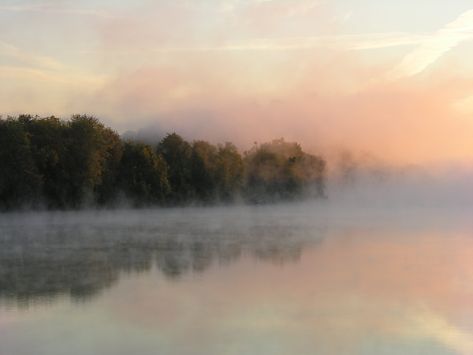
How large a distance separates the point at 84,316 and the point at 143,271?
5684mm

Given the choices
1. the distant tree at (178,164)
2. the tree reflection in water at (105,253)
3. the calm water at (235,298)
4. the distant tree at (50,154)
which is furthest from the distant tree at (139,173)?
the calm water at (235,298)

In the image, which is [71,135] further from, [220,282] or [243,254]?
[220,282]

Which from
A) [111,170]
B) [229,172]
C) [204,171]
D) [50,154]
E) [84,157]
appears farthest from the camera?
[229,172]

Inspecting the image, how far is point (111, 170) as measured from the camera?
55250 mm

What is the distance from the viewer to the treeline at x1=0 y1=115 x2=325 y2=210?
44531mm

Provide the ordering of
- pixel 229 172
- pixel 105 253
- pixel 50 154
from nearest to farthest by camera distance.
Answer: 1. pixel 105 253
2. pixel 50 154
3. pixel 229 172

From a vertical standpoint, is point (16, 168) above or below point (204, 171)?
below

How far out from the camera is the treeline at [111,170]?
44.5 metres

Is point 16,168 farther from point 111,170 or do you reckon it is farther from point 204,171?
point 204,171

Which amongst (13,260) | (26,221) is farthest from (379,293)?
(26,221)

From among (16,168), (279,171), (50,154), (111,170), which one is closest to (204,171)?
(111,170)

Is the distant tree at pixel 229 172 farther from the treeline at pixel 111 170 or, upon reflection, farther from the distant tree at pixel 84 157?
the distant tree at pixel 84 157

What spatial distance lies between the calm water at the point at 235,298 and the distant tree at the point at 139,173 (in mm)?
31897

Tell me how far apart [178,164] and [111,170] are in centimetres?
1109
